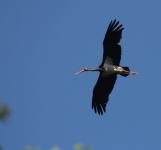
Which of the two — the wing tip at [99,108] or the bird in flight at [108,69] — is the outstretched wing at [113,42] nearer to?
the bird in flight at [108,69]

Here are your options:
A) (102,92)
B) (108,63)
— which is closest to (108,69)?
(108,63)

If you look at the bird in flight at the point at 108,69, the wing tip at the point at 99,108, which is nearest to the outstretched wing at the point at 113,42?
the bird in flight at the point at 108,69

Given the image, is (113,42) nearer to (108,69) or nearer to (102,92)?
(108,69)

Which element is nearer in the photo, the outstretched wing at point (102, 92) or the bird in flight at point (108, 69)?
the bird in flight at point (108, 69)

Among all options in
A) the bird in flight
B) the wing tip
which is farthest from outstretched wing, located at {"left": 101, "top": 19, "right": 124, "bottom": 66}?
the wing tip

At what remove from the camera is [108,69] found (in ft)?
45.6

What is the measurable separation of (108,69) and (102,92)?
1.12 metres

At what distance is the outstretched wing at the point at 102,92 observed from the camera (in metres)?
14.3

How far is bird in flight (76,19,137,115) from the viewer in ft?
43.6

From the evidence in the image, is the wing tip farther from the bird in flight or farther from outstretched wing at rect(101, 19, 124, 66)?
outstretched wing at rect(101, 19, 124, 66)

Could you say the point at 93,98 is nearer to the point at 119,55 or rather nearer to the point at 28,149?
the point at 119,55

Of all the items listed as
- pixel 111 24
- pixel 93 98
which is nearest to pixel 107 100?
pixel 93 98

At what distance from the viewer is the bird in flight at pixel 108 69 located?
1330 cm

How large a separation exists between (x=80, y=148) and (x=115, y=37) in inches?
427
